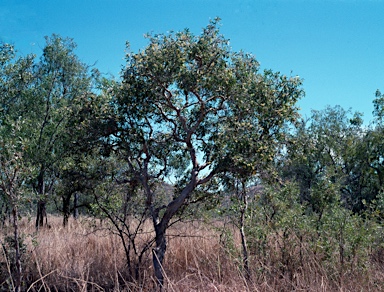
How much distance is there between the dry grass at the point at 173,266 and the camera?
5.55 meters

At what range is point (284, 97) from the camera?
19.6 ft

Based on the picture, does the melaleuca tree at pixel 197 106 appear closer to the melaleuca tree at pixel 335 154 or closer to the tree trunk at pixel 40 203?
the tree trunk at pixel 40 203

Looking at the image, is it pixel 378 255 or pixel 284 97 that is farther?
pixel 378 255

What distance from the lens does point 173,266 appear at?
7488 millimetres

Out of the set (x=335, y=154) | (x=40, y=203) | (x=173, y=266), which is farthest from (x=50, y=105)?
(x=335, y=154)

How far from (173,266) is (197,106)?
10.1 ft

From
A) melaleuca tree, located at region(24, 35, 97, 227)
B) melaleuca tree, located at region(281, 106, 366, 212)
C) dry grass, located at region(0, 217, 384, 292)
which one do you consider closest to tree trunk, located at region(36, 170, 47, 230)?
melaleuca tree, located at region(24, 35, 97, 227)

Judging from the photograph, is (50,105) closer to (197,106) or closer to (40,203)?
(40,203)

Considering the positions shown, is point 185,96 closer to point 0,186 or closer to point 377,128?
point 0,186

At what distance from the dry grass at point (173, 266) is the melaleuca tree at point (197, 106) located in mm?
885

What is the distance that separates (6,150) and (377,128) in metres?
18.8

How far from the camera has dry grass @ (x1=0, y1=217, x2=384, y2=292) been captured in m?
5.55

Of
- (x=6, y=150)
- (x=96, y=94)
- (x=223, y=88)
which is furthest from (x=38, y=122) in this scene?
(x=223, y=88)

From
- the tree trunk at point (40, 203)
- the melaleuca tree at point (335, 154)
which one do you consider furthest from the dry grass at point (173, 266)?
the melaleuca tree at point (335, 154)
